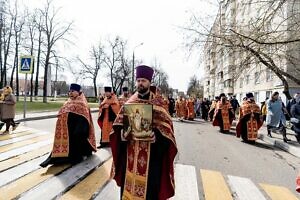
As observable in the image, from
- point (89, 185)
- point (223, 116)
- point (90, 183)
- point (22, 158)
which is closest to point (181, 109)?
point (223, 116)

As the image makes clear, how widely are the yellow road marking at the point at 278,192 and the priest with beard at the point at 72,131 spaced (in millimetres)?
3833

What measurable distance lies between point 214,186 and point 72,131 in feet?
10.6

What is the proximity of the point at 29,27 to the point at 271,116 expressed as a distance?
3418 centimetres

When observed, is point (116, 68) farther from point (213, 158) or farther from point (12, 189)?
point (12, 189)

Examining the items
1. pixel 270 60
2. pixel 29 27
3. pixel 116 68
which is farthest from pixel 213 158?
pixel 116 68

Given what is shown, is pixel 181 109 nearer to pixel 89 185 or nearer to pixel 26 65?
pixel 26 65

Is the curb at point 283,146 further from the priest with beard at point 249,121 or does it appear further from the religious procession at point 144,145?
the religious procession at point 144,145

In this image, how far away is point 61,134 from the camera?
8.04 m

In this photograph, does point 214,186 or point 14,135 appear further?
point 14,135

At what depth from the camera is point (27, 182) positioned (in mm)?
Answer: 6504

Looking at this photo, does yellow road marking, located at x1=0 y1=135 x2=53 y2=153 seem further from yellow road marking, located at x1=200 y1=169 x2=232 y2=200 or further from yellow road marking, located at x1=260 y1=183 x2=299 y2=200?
yellow road marking, located at x1=260 y1=183 x2=299 y2=200

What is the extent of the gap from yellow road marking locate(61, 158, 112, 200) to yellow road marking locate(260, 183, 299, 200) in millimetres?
2895

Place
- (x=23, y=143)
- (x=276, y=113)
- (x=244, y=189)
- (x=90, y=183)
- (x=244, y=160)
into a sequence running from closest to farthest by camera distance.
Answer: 1. (x=90, y=183)
2. (x=244, y=189)
3. (x=244, y=160)
4. (x=23, y=143)
5. (x=276, y=113)

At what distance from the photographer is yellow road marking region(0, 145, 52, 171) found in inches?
310
